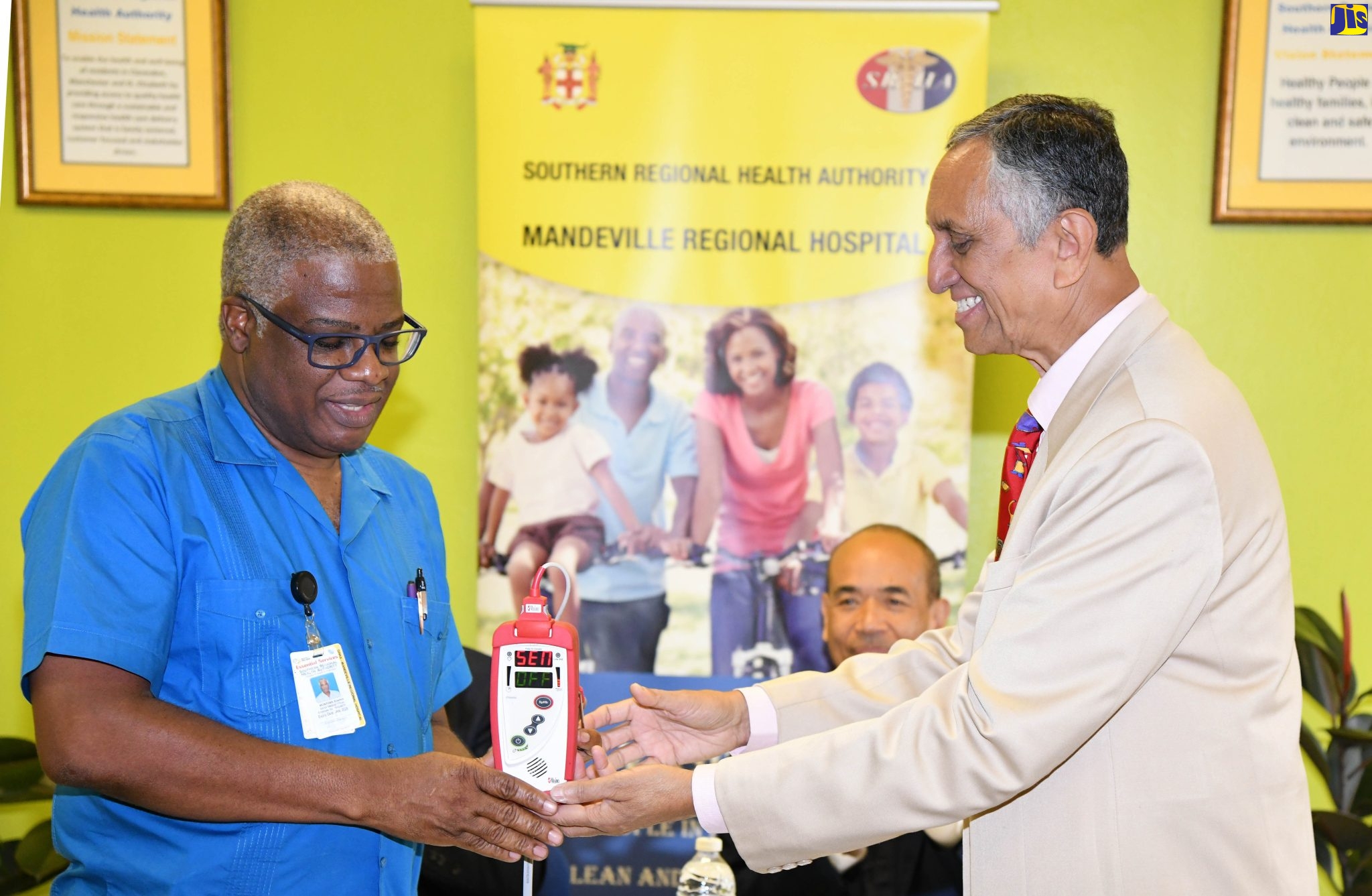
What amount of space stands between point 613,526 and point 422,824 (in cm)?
181

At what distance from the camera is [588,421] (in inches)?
136

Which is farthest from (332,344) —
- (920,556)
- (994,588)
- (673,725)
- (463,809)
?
(920,556)

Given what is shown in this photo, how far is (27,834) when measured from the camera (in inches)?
126

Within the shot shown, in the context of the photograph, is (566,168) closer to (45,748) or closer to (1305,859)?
(45,748)

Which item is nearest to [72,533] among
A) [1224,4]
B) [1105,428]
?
[1105,428]

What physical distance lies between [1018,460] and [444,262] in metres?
2.29

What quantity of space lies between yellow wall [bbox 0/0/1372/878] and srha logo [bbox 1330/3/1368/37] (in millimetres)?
322

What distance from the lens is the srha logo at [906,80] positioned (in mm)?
3336

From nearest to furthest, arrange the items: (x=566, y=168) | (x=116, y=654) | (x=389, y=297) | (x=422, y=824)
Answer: (x=116, y=654)
(x=422, y=824)
(x=389, y=297)
(x=566, y=168)

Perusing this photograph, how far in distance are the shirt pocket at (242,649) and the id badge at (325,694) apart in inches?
0.7

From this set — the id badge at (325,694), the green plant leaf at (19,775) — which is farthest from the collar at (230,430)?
the green plant leaf at (19,775)

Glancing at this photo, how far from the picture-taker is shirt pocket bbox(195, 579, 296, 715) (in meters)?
1.68

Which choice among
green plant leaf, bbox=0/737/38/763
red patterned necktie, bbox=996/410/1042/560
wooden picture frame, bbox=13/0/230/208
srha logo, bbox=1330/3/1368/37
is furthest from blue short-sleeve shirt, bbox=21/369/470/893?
srha logo, bbox=1330/3/1368/37

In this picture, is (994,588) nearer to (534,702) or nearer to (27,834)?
(534,702)
